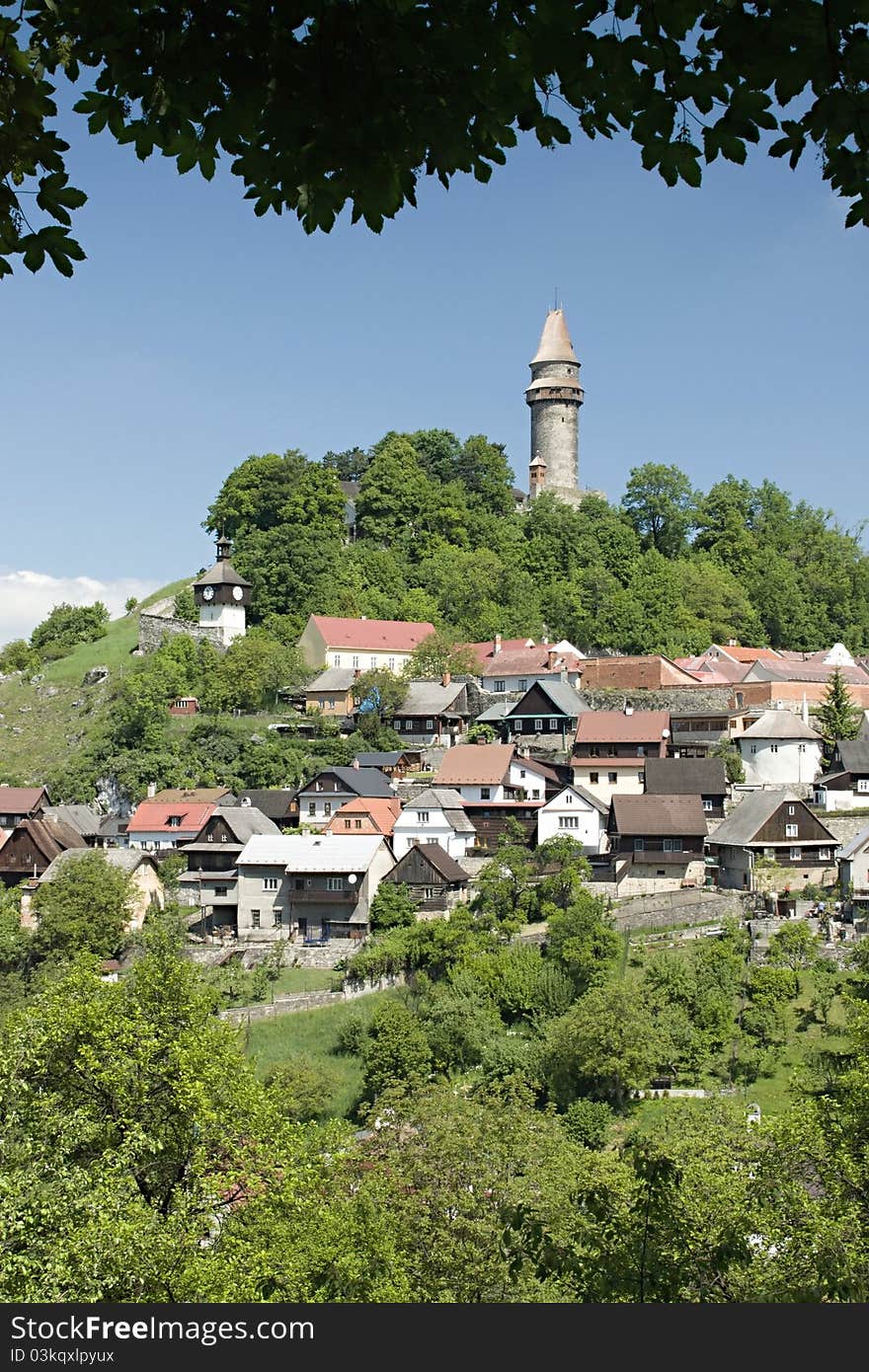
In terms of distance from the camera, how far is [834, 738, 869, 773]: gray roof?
1687 inches

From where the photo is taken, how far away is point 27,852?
43344 mm

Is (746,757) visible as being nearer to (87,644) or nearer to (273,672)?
(273,672)

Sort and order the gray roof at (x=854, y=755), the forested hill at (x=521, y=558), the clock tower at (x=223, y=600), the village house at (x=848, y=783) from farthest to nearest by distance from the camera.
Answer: the forested hill at (x=521, y=558), the clock tower at (x=223, y=600), the gray roof at (x=854, y=755), the village house at (x=848, y=783)

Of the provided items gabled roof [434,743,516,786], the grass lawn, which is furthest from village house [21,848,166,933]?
gabled roof [434,743,516,786]

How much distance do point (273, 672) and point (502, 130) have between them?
171 ft

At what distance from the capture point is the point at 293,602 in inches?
2539

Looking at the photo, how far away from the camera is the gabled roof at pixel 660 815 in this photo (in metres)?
38.2

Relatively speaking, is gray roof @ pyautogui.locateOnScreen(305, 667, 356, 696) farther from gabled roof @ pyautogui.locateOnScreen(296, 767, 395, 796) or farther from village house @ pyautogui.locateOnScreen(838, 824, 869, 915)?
village house @ pyautogui.locateOnScreen(838, 824, 869, 915)

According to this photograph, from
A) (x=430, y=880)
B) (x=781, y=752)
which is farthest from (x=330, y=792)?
(x=781, y=752)

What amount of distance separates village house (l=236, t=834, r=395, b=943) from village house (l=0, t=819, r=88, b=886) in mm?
7677

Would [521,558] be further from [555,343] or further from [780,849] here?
[780,849]

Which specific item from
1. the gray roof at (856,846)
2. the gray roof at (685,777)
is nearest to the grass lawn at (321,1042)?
the gray roof at (685,777)

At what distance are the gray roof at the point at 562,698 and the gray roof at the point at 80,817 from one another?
1700 cm

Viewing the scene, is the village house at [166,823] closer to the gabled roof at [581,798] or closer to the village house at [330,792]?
the village house at [330,792]
